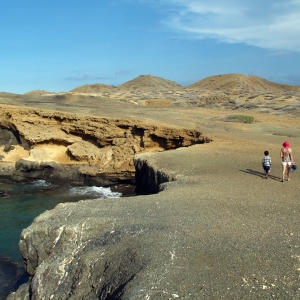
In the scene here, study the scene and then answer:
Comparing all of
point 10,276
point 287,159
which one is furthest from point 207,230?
point 10,276

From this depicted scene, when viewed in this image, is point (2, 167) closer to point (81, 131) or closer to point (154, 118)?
point (81, 131)

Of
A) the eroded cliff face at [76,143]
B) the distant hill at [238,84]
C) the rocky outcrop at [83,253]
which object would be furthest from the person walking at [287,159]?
the distant hill at [238,84]

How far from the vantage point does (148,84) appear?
7619cm

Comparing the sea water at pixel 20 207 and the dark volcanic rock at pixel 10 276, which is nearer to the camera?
the dark volcanic rock at pixel 10 276

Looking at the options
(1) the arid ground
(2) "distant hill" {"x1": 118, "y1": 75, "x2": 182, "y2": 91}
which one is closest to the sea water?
(1) the arid ground

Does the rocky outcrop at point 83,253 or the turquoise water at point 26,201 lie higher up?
the rocky outcrop at point 83,253

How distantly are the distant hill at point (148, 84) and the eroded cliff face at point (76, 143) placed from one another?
50392 millimetres

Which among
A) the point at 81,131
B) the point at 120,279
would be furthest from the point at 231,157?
the point at 81,131

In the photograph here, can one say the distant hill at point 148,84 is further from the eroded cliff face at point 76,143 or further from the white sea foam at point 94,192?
the white sea foam at point 94,192

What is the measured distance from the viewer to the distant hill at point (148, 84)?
7475cm

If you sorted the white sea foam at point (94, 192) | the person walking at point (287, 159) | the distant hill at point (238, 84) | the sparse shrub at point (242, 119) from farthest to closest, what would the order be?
1. the distant hill at point (238, 84)
2. the sparse shrub at point (242, 119)
3. the white sea foam at point (94, 192)
4. the person walking at point (287, 159)

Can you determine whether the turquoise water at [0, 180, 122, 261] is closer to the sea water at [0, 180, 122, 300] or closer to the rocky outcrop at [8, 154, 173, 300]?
the sea water at [0, 180, 122, 300]

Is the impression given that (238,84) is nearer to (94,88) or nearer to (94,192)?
(94,88)

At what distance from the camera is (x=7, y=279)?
10.6m
